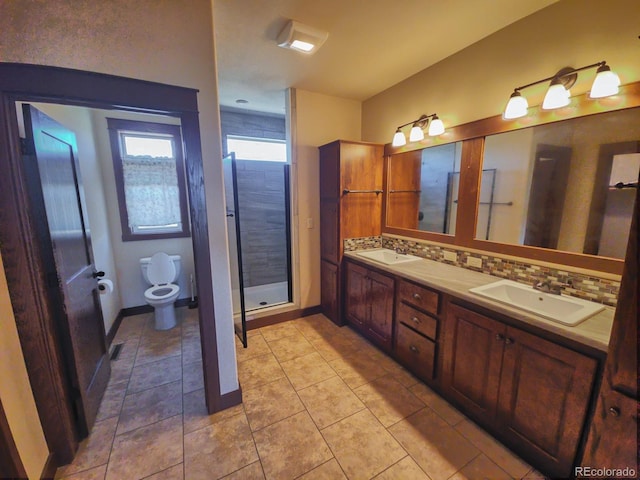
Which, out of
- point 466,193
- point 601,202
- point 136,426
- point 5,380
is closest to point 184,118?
point 5,380

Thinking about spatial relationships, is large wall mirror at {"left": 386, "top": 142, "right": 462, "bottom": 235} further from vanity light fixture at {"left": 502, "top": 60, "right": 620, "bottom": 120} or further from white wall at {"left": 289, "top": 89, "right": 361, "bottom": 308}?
white wall at {"left": 289, "top": 89, "right": 361, "bottom": 308}

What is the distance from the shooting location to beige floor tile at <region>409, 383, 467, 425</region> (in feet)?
5.74

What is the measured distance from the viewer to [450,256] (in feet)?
7.59

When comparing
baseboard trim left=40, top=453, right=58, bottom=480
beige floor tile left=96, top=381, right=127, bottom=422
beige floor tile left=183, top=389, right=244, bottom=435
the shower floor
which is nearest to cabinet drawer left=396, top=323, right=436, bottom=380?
beige floor tile left=183, top=389, right=244, bottom=435

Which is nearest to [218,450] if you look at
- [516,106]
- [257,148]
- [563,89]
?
[516,106]

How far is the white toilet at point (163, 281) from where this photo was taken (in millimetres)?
2844

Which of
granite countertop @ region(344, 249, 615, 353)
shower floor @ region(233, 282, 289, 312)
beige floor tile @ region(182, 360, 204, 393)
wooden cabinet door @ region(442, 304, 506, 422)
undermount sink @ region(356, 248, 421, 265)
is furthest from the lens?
shower floor @ region(233, 282, 289, 312)

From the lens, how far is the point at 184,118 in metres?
1.50

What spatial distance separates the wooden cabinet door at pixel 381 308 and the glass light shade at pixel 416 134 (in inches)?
53.3

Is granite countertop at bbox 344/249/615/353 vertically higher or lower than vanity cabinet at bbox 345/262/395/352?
higher

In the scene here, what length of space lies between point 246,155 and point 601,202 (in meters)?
3.63

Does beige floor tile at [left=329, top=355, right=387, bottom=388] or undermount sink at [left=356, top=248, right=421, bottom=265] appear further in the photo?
undermount sink at [left=356, top=248, right=421, bottom=265]

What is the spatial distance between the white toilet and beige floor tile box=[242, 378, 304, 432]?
4.85 ft

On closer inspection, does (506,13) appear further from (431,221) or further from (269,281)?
(269,281)
